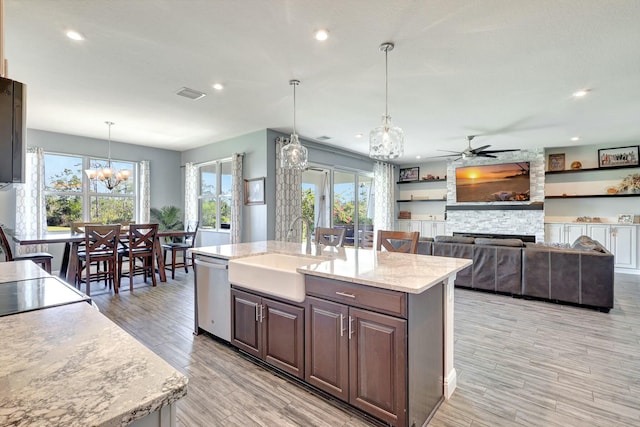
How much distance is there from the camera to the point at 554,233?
6.99 meters

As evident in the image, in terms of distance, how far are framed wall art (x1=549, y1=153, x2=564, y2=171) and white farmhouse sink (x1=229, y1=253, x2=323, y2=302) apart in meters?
7.43

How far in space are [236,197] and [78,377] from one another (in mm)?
5418

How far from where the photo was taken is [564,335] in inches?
121

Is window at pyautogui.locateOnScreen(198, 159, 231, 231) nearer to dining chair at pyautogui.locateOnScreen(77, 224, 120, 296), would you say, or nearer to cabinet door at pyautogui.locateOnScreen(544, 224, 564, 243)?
dining chair at pyautogui.locateOnScreen(77, 224, 120, 296)

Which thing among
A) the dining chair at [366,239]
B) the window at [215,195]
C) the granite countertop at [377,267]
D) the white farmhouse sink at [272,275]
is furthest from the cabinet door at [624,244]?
the window at [215,195]

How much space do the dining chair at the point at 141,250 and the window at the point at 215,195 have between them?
1752mm

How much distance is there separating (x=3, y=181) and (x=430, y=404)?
2.35 meters

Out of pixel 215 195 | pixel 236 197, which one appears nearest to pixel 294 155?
pixel 236 197

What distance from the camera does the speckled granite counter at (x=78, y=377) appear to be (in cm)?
59

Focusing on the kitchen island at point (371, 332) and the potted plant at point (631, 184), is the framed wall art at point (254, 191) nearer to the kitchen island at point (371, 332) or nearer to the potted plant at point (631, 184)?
the kitchen island at point (371, 332)

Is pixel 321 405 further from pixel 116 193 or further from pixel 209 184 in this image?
pixel 116 193

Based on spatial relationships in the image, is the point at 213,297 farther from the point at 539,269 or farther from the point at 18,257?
the point at 539,269

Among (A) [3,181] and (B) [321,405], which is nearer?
(A) [3,181]

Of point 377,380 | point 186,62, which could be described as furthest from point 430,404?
point 186,62
